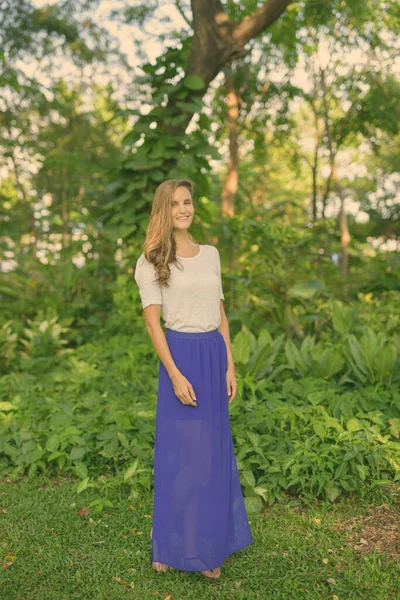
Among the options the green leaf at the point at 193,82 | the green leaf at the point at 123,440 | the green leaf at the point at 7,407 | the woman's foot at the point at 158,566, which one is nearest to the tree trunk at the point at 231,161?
the green leaf at the point at 193,82

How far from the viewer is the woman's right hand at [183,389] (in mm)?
2518

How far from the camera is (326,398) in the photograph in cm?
411

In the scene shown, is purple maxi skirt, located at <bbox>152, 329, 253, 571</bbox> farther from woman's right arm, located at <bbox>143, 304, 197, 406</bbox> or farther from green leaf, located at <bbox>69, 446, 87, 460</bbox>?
green leaf, located at <bbox>69, 446, 87, 460</bbox>

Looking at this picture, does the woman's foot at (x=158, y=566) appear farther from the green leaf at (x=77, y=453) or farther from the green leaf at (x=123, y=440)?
the green leaf at (x=77, y=453)

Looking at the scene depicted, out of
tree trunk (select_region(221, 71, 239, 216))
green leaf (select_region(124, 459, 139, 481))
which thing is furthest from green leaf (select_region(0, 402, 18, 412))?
tree trunk (select_region(221, 71, 239, 216))

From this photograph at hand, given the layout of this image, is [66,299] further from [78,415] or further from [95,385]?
[78,415]

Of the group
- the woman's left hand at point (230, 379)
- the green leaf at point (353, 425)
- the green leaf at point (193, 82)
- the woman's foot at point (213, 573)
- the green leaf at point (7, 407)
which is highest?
the green leaf at point (193, 82)

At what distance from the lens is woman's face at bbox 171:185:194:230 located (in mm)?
2602

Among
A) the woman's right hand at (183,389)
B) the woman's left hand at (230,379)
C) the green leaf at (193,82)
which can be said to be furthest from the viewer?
the green leaf at (193,82)

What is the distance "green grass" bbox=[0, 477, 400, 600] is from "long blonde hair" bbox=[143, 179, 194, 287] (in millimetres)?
1422

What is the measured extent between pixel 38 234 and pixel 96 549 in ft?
37.1

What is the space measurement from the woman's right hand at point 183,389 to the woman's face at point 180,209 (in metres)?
0.68

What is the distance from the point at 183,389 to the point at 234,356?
2107 millimetres

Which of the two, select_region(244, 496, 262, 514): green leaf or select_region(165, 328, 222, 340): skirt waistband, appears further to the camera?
select_region(244, 496, 262, 514): green leaf
